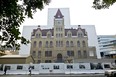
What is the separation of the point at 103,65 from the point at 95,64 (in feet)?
6.43

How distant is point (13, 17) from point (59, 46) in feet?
145

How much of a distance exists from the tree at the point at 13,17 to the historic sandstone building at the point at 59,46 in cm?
4178

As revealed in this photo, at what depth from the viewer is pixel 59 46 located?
4944 cm

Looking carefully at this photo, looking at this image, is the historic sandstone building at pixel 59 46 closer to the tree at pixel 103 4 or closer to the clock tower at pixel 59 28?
the clock tower at pixel 59 28

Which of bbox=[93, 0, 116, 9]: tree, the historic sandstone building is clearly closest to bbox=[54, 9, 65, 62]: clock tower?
the historic sandstone building

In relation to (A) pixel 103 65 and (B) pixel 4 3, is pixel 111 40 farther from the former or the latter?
(B) pixel 4 3

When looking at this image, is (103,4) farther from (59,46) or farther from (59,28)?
(59,28)

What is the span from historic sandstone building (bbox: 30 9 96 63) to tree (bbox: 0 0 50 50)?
41.8m

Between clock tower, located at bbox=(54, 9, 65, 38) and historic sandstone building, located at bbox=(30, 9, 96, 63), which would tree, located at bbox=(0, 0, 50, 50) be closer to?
historic sandstone building, located at bbox=(30, 9, 96, 63)

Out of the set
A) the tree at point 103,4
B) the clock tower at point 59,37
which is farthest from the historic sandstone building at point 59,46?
the tree at point 103,4

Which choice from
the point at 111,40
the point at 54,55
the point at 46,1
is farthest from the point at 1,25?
the point at 111,40

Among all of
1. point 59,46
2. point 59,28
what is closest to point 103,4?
point 59,46

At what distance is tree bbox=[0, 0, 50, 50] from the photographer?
5.12m

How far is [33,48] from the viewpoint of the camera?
162 ft
